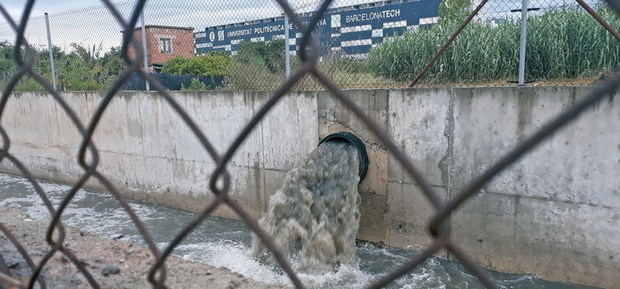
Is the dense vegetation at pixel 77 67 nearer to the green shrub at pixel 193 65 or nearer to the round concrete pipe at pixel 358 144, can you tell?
the green shrub at pixel 193 65

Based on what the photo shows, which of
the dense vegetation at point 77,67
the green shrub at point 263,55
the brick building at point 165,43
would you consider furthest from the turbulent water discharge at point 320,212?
the dense vegetation at point 77,67

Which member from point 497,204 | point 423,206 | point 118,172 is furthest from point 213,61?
point 497,204

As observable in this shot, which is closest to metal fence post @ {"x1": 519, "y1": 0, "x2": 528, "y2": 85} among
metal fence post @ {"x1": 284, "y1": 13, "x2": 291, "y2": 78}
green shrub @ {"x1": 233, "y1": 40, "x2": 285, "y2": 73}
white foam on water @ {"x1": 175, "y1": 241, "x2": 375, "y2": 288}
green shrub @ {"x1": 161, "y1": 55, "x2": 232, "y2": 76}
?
white foam on water @ {"x1": 175, "y1": 241, "x2": 375, "y2": 288}

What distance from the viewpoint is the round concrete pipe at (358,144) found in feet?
14.8

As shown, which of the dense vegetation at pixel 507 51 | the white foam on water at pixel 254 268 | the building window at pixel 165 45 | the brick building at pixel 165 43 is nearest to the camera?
the white foam on water at pixel 254 268

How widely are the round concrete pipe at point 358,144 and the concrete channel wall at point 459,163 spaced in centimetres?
9

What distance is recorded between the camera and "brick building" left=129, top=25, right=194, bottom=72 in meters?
7.11

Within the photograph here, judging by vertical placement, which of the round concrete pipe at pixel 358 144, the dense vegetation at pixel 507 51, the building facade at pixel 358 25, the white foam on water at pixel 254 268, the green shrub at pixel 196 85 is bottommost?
the white foam on water at pixel 254 268

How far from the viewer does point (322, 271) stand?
4086mm

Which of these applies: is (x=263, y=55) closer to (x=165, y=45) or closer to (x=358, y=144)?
(x=358, y=144)

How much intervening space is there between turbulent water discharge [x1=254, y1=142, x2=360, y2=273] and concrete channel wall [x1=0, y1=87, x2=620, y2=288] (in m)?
0.36

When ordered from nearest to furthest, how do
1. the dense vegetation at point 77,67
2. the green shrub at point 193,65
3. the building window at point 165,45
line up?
the building window at point 165,45, the dense vegetation at point 77,67, the green shrub at point 193,65

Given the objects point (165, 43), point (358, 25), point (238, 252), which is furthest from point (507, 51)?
point (165, 43)

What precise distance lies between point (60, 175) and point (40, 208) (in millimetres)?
Answer: 1355
